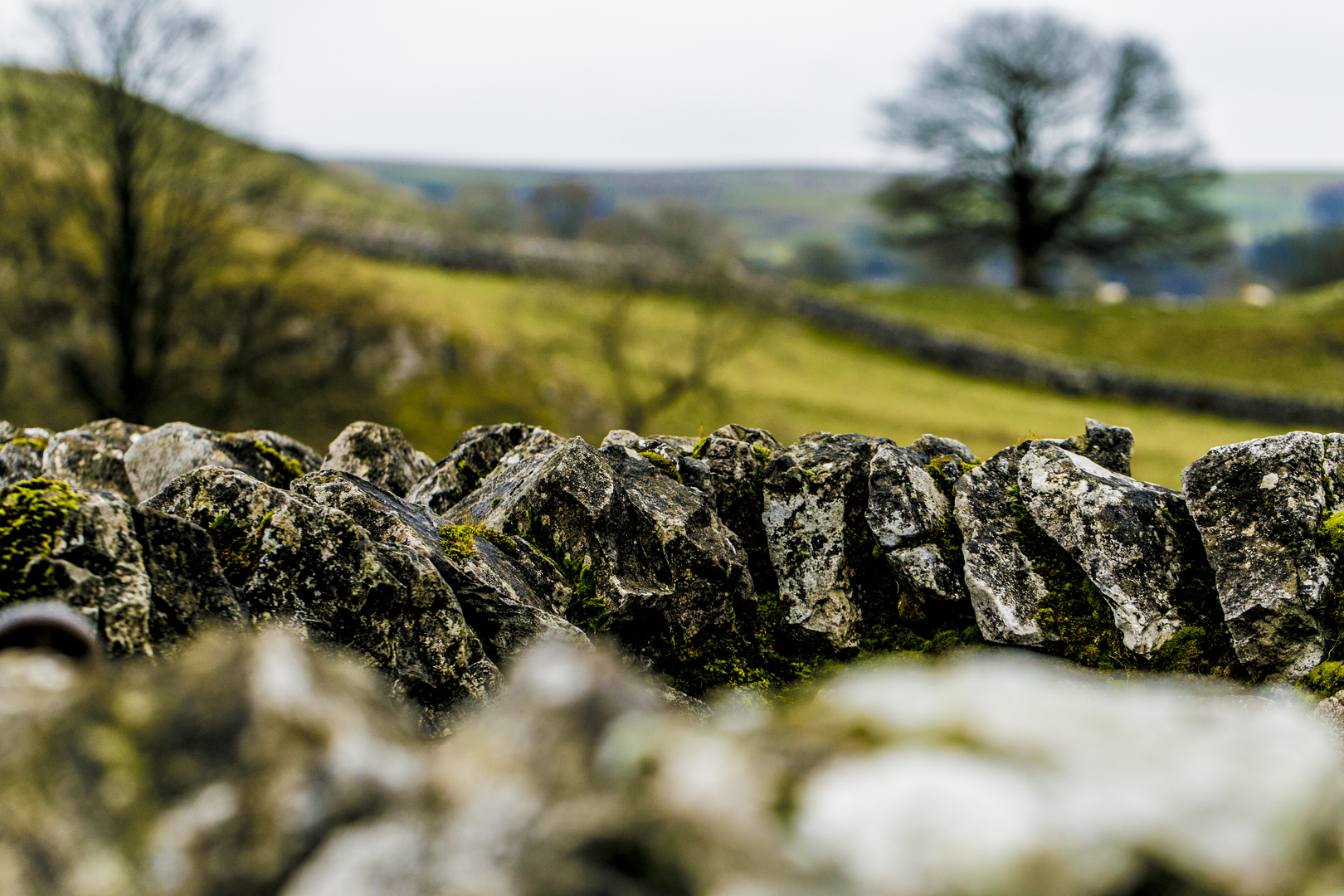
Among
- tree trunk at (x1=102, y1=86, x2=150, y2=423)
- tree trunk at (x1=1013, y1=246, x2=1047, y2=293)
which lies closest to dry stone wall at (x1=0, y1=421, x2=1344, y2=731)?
tree trunk at (x1=102, y1=86, x2=150, y2=423)

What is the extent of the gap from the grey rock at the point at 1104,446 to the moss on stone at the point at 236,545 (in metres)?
4.77

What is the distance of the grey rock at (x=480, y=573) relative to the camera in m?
4.20

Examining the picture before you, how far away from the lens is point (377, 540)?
4.21m

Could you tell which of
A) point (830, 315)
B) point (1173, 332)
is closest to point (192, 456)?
point (830, 315)

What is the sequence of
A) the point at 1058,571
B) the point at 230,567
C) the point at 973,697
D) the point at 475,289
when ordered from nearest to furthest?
the point at 973,697, the point at 230,567, the point at 1058,571, the point at 475,289

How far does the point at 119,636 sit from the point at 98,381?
70.0ft

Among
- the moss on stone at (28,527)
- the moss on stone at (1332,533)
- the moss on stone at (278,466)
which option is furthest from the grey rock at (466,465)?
the moss on stone at (1332,533)

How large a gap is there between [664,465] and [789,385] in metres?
25.8

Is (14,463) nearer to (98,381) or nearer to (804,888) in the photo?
(804,888)

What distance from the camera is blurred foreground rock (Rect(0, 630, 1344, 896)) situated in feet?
4.95

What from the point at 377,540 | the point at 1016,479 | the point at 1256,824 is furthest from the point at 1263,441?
the point at 377,540

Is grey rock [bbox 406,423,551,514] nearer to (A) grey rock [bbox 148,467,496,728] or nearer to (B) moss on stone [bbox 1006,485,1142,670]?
(A) grey rock [bbox 148,467,496,728]

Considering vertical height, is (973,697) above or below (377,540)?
above

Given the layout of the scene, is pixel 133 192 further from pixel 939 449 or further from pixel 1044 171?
pixel 1044 171
